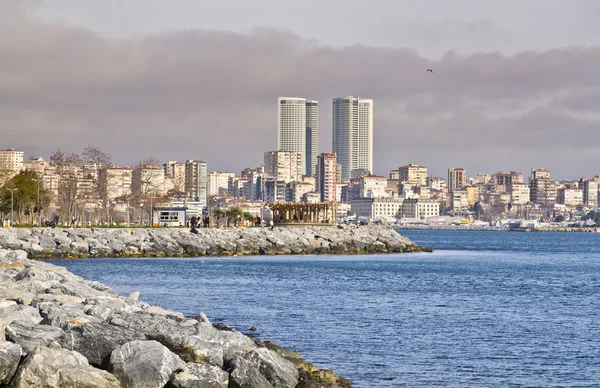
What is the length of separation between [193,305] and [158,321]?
36.0 feet

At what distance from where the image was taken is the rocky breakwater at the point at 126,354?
12.8 meters

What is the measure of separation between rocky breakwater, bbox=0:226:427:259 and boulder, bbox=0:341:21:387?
A: 2917 centimetres

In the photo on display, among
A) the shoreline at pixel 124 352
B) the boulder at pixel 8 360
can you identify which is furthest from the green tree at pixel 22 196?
the boulder at pixel 8 360

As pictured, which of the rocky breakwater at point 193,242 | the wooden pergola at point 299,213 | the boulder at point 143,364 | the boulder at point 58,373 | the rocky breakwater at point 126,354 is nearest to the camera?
the boulder at point 58,373

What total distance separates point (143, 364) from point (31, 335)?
6.09 feet

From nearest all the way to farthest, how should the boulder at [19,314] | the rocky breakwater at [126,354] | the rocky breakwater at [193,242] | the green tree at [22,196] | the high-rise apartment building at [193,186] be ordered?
1. the rocky breakwater at [126,354]
2. the boulder at [19,314]
3. the rocky breakwater at [193,242]
4. the green tree at [22,196]
5. the high-rise apartment building at [193,186]

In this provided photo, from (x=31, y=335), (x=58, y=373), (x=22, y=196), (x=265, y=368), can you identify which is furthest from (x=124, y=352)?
(x=22, y=196)

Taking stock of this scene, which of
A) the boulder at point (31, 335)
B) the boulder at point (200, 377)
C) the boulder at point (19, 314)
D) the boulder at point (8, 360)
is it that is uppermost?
the boulder at point (19, 314)

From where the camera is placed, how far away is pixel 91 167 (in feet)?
251

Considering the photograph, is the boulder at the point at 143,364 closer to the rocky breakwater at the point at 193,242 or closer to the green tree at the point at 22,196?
the rocky breakwater at the point at 193,242

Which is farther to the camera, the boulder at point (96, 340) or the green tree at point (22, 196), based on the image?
the green tree at point (22, 196)

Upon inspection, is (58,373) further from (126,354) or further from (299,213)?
(299,213)

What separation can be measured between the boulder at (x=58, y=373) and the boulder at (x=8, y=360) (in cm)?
21

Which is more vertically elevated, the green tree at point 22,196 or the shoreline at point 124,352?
the green tree at point 22,196
